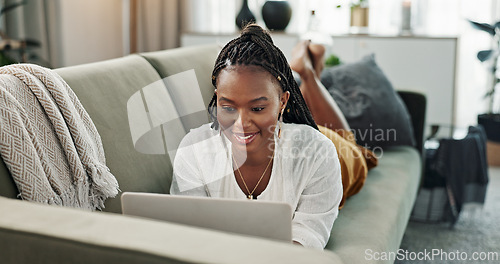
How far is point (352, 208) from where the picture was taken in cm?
158

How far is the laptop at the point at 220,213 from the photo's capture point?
2.58 feet

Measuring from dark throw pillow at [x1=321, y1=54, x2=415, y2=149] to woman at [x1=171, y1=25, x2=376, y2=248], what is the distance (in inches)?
39.2

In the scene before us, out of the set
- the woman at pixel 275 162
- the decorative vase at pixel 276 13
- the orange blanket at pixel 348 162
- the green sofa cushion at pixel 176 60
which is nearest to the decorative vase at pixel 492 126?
the decorative vase at pixel 276 13

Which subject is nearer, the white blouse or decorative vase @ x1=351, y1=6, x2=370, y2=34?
the white blouse

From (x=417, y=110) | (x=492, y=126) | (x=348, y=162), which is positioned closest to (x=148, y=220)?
(x=348, y=162)

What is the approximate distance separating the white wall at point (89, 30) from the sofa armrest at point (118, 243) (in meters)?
3.10

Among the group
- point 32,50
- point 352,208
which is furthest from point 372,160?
point 32,50

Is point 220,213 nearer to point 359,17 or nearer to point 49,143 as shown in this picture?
point 49,143

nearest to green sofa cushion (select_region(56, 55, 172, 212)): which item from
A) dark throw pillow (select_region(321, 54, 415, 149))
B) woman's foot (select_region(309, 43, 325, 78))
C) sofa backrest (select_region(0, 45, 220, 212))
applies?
sofa backrest (select_region(0, 45, 220, 212))

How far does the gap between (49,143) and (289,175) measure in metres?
0.47

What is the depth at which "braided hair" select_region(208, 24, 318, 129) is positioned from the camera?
101 centimetres

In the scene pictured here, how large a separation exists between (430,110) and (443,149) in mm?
1276

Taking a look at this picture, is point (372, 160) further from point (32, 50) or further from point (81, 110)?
point (32, 50)

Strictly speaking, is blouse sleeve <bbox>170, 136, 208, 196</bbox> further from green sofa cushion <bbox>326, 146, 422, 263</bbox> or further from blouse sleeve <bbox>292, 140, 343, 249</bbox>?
green sofa cushion <bbox>326, 146, 422, 263</bbox>
